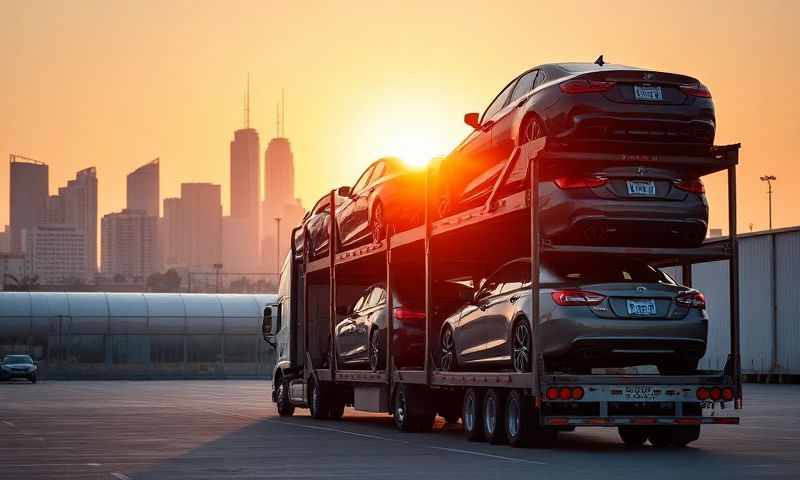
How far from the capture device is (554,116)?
16.0 m

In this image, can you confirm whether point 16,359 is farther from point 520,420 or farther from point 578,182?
point 578,182

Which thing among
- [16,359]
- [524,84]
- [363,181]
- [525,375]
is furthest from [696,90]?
[16,359]

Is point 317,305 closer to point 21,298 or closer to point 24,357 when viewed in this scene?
point 24,357

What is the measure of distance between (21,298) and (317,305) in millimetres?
53587

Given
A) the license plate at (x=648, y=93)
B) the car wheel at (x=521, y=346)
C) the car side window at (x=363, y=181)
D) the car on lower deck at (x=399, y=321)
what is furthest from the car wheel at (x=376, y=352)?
the license plate at (x=648, y=93)

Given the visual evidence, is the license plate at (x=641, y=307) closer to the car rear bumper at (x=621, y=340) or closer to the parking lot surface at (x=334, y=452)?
the car rear bumper at (x=621, y=340)

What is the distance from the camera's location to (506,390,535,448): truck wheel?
16.6 metres

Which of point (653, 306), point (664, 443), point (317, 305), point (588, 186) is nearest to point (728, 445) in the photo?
point (664, 443)

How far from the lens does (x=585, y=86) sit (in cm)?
1592

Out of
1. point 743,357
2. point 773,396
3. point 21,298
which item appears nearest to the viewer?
point 773,396

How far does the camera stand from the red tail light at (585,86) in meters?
15.9

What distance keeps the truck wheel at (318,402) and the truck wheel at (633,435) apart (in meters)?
8.38

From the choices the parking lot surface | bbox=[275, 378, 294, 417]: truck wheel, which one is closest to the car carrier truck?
the parking lot surface

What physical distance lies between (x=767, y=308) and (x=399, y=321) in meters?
32.6
